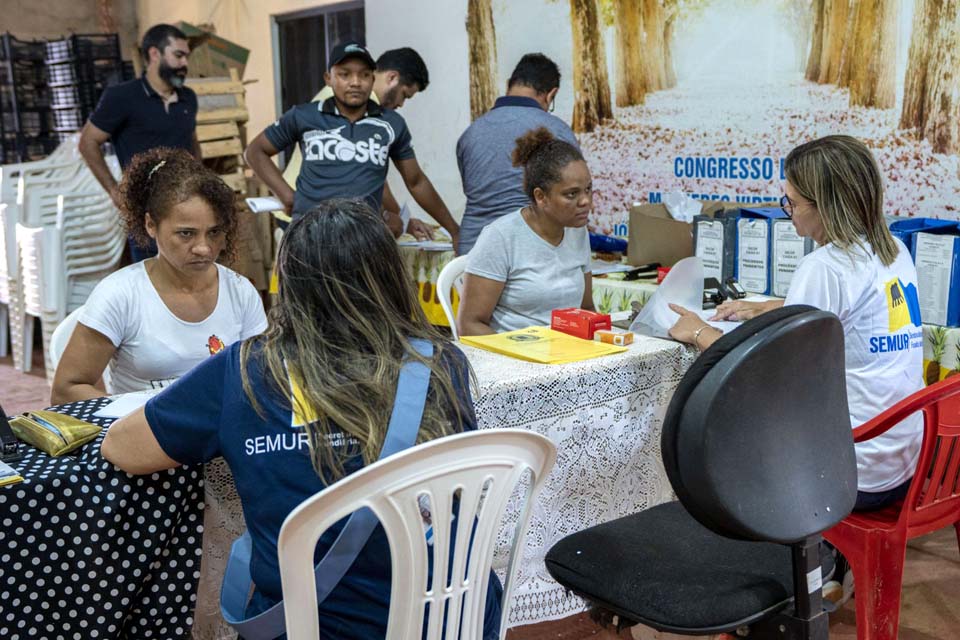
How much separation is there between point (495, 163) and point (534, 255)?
112 centimetres

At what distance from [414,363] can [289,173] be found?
449 cm

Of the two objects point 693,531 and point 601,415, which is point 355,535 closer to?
point 693,531

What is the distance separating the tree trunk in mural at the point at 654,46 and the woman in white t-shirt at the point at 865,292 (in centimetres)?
256

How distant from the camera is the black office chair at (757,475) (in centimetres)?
135

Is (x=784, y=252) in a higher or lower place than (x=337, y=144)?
lower

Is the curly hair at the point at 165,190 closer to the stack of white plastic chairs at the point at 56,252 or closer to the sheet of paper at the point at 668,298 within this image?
the sheet of paper at the point at 668,298

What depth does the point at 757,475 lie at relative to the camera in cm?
138

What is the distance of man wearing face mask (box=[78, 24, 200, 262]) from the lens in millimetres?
4508

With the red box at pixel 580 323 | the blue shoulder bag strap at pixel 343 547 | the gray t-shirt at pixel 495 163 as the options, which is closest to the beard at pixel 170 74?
the gray t-shirt at pixel 495 163

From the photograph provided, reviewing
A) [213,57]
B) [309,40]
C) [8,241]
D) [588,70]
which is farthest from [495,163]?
[309,40]

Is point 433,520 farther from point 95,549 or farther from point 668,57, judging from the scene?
point 668,57

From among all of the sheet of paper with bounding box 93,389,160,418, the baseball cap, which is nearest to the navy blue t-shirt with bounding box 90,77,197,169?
the baseball cap

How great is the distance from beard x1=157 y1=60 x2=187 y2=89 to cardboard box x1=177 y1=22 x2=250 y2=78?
274 cm

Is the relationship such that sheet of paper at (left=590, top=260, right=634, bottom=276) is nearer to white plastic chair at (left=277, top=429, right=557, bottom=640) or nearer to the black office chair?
the black office chair
